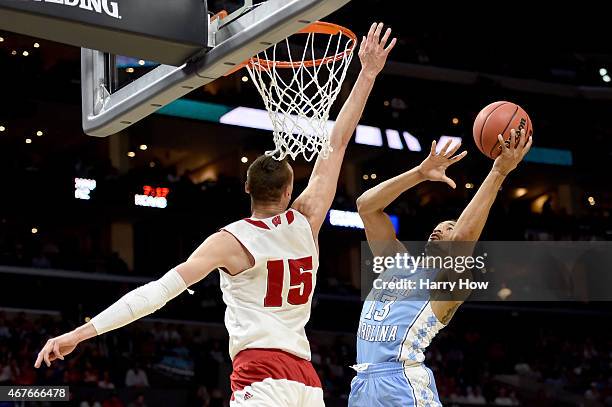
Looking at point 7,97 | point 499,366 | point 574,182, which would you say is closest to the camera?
point 7,97

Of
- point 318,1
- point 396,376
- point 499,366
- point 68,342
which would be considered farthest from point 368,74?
point 499,366

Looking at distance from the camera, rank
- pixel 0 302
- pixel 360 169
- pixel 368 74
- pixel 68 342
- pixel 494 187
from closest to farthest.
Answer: pixel 68 342 < pixel 368 74 < pixel 494 187 < pixel 0 302 < pixel 360 169

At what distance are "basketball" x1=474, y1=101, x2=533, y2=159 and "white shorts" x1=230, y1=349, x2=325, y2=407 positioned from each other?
203cm

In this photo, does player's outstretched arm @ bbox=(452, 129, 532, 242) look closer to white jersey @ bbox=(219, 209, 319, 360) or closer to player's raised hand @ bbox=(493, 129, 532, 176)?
player's raised hand @ bbox=(493, 129, 532, 176)

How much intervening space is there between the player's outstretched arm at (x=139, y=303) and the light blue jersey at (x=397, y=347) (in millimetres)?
1668

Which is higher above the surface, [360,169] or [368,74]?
[360,169]

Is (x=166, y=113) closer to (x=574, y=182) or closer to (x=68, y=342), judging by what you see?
(x=574, y=182)

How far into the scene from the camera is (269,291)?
3.65 metres

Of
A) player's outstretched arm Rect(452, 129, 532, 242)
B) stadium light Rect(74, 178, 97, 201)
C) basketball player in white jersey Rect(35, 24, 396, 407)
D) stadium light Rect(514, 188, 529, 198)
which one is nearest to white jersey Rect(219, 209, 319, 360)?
basketball player in white jersey Rect(35, 24, 396, 407)

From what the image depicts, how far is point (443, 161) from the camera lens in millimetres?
4730

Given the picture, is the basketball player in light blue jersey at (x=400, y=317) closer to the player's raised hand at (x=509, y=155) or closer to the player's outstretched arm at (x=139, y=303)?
the player's raised hand at (x=509, y=155)

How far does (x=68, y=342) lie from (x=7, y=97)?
50.7ft

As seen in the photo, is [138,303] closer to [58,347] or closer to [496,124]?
[58,347]

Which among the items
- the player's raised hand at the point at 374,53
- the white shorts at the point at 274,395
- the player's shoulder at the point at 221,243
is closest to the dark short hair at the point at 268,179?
the player's shoulder at the point at 221,243
